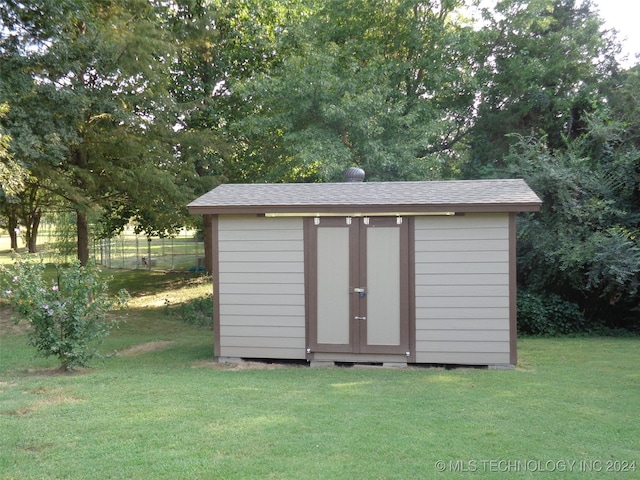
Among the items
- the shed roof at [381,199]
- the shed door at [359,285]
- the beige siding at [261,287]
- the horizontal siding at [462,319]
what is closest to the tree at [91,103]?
the shed roof at [381,199]

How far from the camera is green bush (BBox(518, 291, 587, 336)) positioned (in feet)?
40.3

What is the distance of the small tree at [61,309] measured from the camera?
7.44 m

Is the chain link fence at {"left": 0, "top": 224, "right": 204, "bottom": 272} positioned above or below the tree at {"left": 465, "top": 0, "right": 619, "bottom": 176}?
below

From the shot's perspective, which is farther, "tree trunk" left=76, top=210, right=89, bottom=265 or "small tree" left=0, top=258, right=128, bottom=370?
"tree trunk" left=76, top=210, right=89, bottom=265

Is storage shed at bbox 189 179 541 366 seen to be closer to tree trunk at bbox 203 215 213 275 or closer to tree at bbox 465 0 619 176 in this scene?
tree at bbox 465 0 619 176

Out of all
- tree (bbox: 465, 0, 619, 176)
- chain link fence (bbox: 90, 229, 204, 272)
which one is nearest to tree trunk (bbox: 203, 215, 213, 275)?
chain link fence (bbox: 90, 229, 204, 272)

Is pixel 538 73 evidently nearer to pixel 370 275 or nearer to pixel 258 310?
pixel 370 275

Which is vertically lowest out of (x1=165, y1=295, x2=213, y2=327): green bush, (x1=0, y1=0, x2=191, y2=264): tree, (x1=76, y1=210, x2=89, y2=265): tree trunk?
(x1=165, y1=295, x2=213, y2=327): green bush

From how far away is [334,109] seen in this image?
14203 mm

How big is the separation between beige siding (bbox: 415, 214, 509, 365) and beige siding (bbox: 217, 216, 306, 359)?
5.55ft

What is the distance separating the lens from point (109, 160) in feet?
48.7

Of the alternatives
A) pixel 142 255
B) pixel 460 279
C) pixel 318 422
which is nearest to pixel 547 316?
pixel 460 279

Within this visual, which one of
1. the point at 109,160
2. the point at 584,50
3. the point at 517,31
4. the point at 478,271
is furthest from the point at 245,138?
the point at 478,271

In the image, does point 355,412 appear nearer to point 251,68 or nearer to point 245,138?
point 245,138
